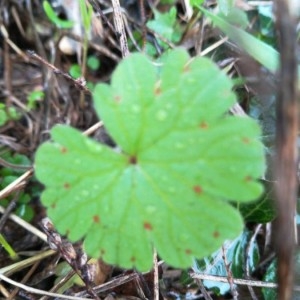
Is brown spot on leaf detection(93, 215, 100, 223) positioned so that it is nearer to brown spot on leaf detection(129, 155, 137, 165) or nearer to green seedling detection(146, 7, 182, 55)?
brown spot on leaf detection(129, 155, 137, 165)

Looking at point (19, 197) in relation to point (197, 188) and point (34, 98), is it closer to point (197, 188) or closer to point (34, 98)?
point (34, 98)

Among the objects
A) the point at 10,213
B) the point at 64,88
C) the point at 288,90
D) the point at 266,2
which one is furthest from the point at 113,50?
the point at 288,90

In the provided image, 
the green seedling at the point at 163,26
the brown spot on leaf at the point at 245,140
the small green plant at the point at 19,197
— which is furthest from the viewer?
the green seedling at the point at 163,26

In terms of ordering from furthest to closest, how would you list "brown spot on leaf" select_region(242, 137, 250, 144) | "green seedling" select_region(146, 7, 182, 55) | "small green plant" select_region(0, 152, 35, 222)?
"green seedling" select_region(146, 7, 182, 55), "small green plant" select_region(0, 152, 35, 222), "brown spot on leaf" select_region(242, 137, 250, 144)

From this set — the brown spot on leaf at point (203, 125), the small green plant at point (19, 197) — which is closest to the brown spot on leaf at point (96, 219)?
the brown spot on leaf at point (203, 125)

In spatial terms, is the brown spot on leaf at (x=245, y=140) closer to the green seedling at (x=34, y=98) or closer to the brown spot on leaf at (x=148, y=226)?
the brown spot on leaf at (x=148, y=226)

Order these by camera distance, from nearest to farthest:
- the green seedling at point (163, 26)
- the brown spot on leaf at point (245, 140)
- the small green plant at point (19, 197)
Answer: the brown spot on leaf at point (245, 140) → the small green plant at point (19, 197) → the green seedling at point (163, 26)

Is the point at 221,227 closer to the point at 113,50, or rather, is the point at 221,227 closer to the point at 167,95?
the point at 167,95

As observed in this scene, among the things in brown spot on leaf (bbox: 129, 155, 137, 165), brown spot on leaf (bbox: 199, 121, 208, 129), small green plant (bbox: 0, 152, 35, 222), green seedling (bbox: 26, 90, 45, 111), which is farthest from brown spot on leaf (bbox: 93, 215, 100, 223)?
green seedling (bbox: 26, 90, 45, 111)

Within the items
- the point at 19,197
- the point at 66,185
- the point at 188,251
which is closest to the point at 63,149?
the point at 66,185
